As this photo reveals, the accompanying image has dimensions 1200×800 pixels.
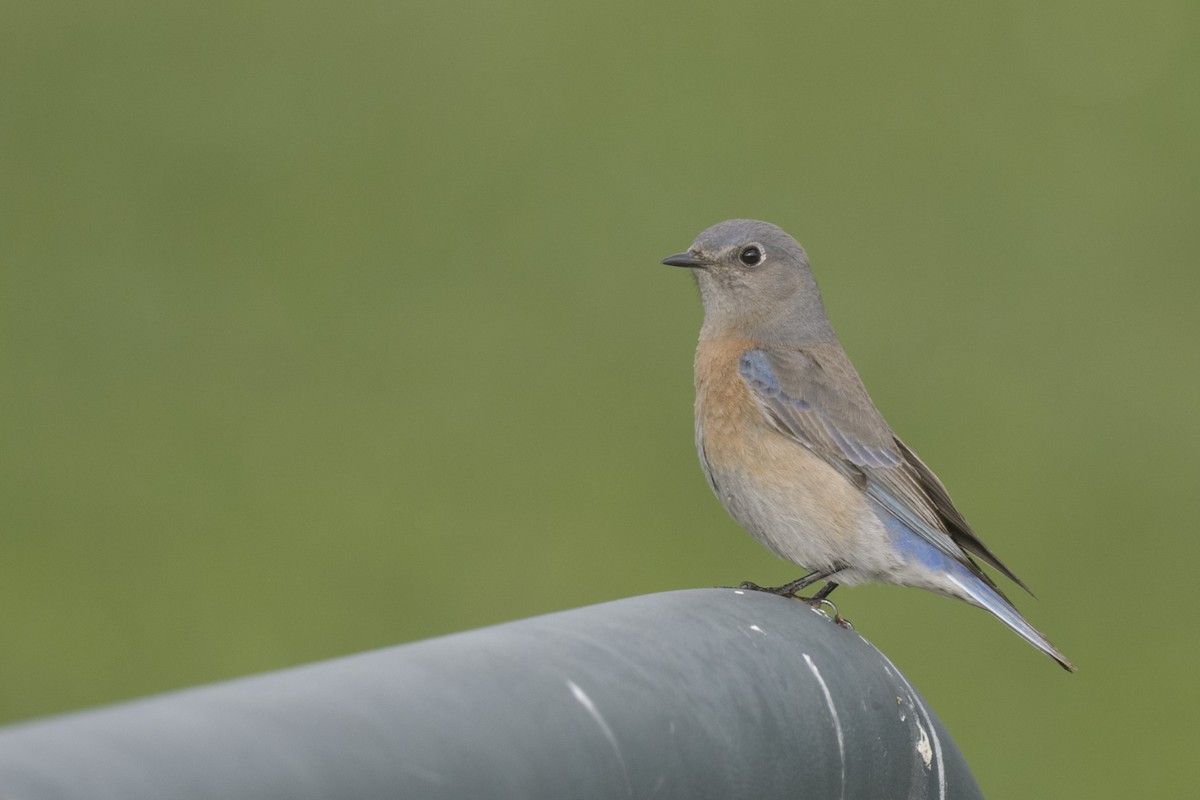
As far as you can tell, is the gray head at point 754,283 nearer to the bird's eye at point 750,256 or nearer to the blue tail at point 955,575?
the bird's eye at point 750,256

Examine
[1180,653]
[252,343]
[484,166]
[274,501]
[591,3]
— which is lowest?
[1180,653]

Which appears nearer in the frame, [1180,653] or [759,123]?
[1180,653]

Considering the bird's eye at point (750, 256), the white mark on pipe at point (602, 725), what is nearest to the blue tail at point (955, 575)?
the bird's eye at point (750, 256)

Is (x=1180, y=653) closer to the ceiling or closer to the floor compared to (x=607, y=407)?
closer to the floor

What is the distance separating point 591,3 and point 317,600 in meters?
5.74

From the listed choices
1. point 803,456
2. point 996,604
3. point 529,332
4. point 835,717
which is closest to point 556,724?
point 835,717

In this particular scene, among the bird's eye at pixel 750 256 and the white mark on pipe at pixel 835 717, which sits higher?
the bird's eye at pixel 750 256

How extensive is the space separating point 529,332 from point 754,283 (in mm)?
5010

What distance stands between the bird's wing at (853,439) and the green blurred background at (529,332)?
10.8 feet

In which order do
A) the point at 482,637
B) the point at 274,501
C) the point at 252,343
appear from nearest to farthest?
the point at 482,637, the point at 274,501, the point at 252,343

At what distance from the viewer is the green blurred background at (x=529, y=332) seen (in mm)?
9914

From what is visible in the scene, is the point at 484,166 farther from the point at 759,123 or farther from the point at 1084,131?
the point at 1084,131

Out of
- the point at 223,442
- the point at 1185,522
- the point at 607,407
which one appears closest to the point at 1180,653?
the point at 1185,522

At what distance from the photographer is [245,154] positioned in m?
12.6
